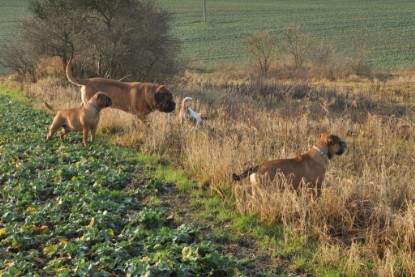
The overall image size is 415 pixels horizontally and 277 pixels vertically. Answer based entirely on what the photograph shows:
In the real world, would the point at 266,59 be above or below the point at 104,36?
below

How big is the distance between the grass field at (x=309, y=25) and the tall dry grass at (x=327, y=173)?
26823 mm

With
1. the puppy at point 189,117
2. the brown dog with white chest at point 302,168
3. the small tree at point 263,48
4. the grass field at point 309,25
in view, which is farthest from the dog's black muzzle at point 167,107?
the grass field at point 309,25

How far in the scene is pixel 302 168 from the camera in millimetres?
6590

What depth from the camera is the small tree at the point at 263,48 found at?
35812 mm

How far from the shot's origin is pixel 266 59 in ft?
120

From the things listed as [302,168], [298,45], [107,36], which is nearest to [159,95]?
[302,168]

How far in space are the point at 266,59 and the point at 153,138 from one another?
28.5 metres

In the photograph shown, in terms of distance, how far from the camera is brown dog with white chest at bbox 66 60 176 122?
38.7 feet

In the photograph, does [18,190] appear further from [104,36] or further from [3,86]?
[3,86]

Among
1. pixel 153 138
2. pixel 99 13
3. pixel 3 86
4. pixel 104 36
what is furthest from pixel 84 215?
pixel 3 86

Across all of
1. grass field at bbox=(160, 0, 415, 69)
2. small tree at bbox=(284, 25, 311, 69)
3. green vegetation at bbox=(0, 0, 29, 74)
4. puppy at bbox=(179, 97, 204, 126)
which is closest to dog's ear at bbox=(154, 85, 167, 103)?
puppy at bbox=(179, 97, 204, 126)

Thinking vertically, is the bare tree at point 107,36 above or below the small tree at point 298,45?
above

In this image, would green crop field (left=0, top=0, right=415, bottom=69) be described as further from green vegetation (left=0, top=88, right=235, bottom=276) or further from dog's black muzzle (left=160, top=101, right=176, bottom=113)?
green vegetation (left=0, top=88, right=235, bottom=276)

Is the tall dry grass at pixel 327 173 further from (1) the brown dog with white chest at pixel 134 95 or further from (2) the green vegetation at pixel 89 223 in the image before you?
(2) the green vegetation at pixel 89 223
